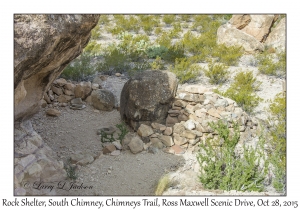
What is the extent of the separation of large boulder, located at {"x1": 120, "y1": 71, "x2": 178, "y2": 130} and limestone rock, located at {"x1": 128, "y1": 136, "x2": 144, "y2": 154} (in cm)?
54

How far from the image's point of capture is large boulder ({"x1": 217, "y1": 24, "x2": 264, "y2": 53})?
10.4 m

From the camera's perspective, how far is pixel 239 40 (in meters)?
10.6

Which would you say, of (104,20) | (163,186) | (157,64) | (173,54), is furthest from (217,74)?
(104,20)

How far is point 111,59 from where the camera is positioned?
8523 mm

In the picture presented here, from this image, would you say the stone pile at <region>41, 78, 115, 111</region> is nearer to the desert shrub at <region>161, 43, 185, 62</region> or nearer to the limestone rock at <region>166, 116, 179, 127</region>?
the limestone rock at <region>166, 116, 179, 127</region>

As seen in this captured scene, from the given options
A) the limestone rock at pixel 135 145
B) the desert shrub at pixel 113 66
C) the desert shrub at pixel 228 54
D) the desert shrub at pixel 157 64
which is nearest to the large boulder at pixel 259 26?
the desert shrub at pixel 228 54

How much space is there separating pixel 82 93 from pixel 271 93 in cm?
434

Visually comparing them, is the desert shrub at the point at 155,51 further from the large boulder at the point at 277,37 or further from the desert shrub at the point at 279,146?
the desert shrub at the point at 279,146

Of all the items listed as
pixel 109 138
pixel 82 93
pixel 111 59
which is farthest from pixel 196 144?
pixel 111 59

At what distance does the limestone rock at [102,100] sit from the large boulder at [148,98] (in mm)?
753

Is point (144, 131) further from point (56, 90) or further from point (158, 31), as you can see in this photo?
point (158, 31)

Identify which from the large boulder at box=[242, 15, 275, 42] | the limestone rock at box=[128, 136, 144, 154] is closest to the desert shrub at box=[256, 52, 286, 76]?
the large boulder at box=[242, 15, 275, 42]

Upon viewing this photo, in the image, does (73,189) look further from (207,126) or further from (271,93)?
(271,93)

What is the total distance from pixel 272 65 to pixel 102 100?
490 centimetres
